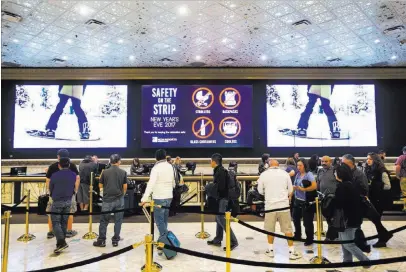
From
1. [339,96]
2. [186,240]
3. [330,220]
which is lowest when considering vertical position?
[186,240]

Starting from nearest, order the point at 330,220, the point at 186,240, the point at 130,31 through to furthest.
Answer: the point at 330,220, the point at 186,240, the point at 130,31

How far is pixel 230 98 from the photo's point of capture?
11305mm

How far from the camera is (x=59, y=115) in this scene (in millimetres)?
11148

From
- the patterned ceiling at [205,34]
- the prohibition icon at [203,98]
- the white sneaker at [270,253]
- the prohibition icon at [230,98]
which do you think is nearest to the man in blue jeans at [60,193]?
the white sneaker at [270,253]

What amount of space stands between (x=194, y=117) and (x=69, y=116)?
4628mm

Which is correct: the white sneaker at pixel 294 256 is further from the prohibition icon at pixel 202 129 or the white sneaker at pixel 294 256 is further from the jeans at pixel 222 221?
the prohibition icon at pixel 202 129

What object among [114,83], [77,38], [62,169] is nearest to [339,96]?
[114,83]

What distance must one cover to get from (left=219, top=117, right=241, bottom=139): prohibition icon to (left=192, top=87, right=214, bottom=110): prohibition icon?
85 cm

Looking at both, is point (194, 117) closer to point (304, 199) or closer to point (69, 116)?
point (69, 116)

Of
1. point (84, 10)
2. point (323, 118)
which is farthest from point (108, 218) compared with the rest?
point (323, 118)

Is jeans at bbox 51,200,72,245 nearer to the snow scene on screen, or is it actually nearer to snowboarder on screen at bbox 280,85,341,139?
the snow scene on screen

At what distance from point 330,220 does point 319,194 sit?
42.8 inches

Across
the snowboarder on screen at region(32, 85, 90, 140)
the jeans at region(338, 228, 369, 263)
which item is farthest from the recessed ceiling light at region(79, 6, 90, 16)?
the jeans at region(338, 228, 369, 263)

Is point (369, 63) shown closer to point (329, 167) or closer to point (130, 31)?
point (329, 167)
